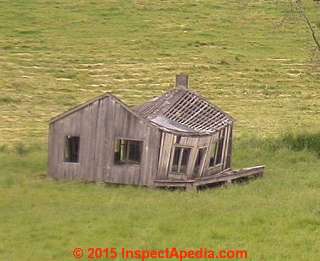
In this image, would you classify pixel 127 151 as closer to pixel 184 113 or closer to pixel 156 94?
pixel 184 113

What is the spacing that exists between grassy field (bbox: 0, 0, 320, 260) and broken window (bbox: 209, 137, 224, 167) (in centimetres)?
175

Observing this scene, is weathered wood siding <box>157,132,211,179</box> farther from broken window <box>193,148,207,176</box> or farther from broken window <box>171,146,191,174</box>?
broken window <box>193,148,207,176</box>

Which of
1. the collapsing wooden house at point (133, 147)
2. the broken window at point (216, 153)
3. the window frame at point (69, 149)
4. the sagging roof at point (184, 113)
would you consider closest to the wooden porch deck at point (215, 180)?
the collapsing wooden house at point (133, 147)

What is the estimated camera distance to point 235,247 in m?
17.2

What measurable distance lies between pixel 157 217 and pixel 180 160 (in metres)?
6.94

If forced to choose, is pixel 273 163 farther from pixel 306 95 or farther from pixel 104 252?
pixel 306 95

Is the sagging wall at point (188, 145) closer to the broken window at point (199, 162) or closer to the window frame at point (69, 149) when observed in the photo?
the broken window at point (199, 162)

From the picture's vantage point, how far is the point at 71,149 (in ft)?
91.7

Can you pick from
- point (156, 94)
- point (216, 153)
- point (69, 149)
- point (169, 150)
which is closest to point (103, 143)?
point (69, 149)

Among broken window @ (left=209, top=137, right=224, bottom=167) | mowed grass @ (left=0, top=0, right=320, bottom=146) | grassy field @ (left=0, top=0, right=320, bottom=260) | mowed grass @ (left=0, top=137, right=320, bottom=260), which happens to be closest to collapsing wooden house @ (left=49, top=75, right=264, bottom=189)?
broken window @ (left=209, top=137, right=224, bottom=167)

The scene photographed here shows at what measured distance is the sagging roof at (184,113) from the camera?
27625 mm

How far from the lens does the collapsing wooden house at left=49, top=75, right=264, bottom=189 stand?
26453 millimetres

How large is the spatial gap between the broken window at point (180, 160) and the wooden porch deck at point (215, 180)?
68cm

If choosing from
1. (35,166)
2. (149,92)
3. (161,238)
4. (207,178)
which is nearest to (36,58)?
(149,92)
